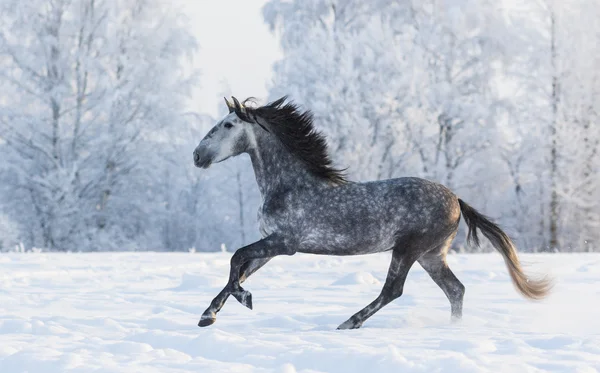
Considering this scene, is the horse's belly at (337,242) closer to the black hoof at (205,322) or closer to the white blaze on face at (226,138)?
the black hoof at (205,322)

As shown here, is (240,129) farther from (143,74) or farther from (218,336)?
(143,74)

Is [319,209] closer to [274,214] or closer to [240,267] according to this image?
[274,214]

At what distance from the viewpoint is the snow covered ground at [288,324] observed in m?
4.29

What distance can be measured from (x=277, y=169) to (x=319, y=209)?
51 cm

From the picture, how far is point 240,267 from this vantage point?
599 centimetres

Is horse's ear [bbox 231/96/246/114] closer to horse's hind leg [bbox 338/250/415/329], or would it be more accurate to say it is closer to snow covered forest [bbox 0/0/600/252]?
horse's hind leg [bbox 338/250/415/329]

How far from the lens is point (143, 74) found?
25.0m

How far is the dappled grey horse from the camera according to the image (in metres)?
6.06

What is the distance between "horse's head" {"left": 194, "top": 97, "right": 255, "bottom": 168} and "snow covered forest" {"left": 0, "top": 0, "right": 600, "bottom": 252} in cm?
1692

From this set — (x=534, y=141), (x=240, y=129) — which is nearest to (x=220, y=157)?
(x=240, y=129)

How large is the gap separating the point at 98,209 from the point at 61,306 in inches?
736

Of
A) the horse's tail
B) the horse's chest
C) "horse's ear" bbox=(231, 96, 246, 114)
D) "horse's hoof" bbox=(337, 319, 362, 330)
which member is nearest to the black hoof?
the horse's chest

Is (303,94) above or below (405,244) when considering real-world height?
above

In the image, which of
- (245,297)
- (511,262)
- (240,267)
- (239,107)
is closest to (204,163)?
(239,107)
